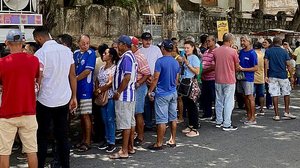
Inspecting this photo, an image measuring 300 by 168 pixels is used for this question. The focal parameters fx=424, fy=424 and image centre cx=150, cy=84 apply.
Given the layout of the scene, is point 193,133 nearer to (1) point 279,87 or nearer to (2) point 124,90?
(2) point 124,90

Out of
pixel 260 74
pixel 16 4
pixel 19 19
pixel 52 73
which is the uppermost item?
pixel 16 4

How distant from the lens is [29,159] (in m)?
4.96

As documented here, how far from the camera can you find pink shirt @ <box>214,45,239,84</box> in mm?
8133

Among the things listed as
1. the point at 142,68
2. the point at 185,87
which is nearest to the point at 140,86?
the point at 142,68

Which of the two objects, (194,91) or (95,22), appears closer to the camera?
(194,91)

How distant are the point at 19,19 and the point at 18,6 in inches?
16.2

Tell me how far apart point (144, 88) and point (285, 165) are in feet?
8.44

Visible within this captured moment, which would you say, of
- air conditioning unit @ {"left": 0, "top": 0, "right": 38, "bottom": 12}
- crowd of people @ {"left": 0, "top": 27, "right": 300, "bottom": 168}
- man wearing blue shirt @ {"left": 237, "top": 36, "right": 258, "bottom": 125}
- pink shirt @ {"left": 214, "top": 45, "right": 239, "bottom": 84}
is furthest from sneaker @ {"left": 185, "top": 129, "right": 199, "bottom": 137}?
air conditioning unit @ {"left": 0, "top": 0, "right": 38, "bottom": 12}

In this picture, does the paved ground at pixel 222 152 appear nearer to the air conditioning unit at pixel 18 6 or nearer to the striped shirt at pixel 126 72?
the striped shirt at pixel 126 72

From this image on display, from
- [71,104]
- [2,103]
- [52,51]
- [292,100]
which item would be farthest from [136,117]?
[292,100]

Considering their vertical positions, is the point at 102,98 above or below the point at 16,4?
below

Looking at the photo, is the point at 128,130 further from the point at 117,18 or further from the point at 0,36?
the point at 117,18

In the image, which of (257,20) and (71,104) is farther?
(257,20)

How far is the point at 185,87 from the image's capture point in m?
7.85
